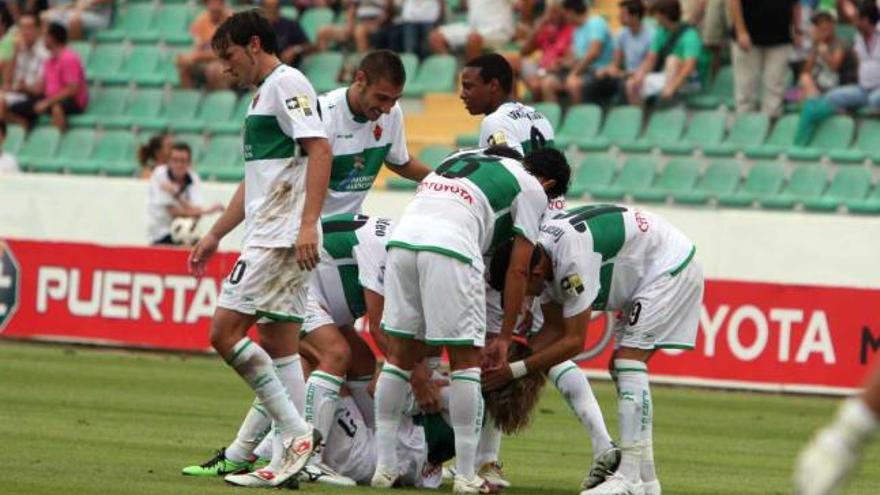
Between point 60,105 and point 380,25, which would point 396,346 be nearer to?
point 380,25

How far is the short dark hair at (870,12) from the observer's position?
68.3 feet

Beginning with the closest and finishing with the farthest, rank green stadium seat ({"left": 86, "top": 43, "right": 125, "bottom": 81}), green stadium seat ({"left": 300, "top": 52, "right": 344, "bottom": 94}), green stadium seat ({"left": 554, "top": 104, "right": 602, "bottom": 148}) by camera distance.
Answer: green stadium seat ({"left": 554, "top": 104, "right": 602, "bottom": 148}), green stadium seat ({"left": 300, "top": 52, "right": 344, "bottom": 94}), green stadium seat ({"left": 86, "top": 43, "right": 125, "bottom": 81})

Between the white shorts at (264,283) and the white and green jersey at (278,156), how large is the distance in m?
0.07

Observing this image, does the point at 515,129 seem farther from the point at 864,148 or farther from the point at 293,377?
the point at 864,148

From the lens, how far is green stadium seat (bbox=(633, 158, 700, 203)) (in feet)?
69.2

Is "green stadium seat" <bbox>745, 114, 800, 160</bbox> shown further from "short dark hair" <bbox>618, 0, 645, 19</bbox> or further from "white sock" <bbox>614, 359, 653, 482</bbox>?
"white sock" <bbox>614, 359, 653, 482</bbox>

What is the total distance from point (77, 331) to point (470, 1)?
6.73 metres

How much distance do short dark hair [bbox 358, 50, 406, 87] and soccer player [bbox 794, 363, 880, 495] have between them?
15.9 feet

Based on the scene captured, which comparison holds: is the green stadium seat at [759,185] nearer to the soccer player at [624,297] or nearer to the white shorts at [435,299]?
the soccer player at [624,297]

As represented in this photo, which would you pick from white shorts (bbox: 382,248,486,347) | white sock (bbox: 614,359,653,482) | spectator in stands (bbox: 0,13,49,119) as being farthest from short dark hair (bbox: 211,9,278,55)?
spectator in stands (bbox: 0,13,49,119)

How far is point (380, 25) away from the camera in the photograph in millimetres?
24750

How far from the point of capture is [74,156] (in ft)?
83.8

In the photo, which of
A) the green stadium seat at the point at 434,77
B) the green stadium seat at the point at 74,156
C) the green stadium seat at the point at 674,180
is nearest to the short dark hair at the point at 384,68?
the green stadium seat at the point at 674,180

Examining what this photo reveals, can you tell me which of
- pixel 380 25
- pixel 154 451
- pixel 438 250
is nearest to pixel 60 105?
pixel 380 25
